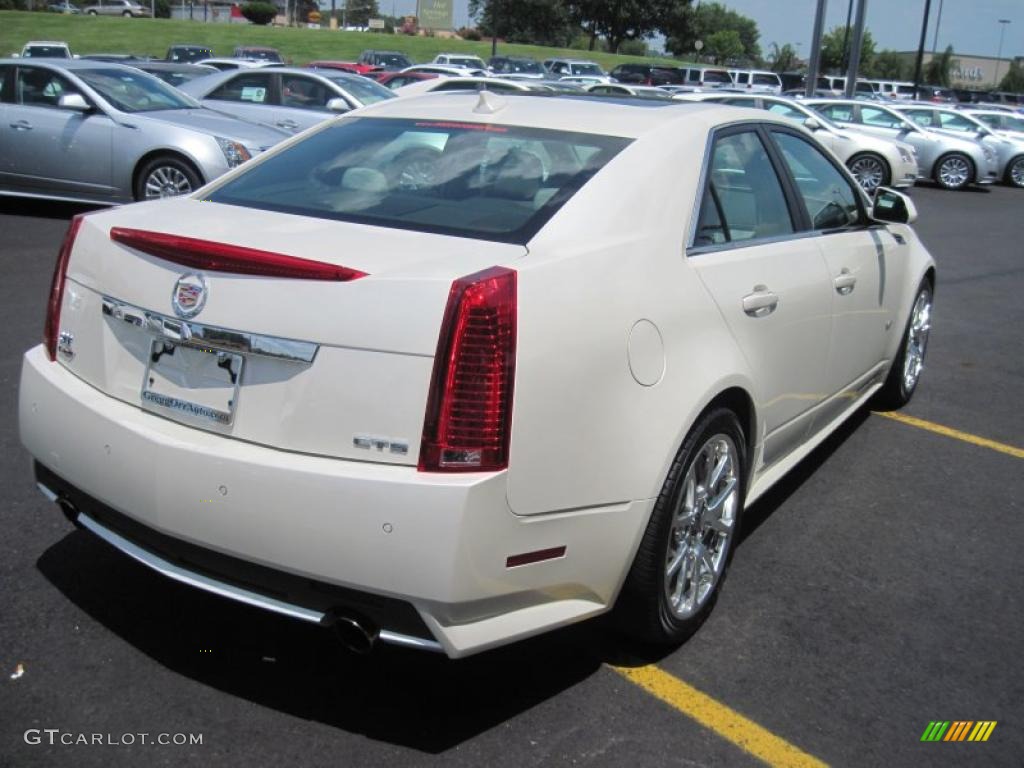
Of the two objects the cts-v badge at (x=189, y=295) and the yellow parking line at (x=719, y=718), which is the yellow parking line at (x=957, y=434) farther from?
the cts-v badge at (x=189, y=295)

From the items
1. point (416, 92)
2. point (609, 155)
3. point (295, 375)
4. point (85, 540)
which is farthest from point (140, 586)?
point (416, 92)

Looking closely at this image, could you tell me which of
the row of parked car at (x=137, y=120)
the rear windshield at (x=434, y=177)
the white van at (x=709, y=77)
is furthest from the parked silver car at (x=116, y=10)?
the rear windshield at (x=434, y=177)

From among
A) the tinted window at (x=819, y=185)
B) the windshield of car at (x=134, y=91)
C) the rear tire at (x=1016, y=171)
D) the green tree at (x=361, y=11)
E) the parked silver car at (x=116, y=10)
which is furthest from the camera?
the green tree at (x=361, y=11)

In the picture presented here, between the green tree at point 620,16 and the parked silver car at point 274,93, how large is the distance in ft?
263

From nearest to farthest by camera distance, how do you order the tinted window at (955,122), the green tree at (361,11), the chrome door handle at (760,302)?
1. the chrome door handle at (760,302)
2. the tinted window at (955,122)
3. the green tree at (361,11)

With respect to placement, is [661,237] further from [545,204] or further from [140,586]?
[140,586]

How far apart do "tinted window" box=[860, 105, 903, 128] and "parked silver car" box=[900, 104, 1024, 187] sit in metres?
0.85

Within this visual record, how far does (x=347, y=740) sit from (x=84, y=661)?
87 cm

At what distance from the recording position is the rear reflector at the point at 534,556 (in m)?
2.63

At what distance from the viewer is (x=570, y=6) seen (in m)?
90.8

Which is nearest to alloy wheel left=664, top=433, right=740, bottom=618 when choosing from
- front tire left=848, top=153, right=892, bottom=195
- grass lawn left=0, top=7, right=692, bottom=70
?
front tire left=848, top=153, right=892, bottom=195

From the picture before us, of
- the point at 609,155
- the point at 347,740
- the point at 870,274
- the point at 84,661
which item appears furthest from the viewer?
the point at 870,274

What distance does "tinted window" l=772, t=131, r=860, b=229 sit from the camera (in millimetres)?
4445

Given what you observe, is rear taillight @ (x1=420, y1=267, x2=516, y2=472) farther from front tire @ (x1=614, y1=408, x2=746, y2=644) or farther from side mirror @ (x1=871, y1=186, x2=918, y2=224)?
side mirror @ (x1=871, y1=186, x2=918, y2=224)
